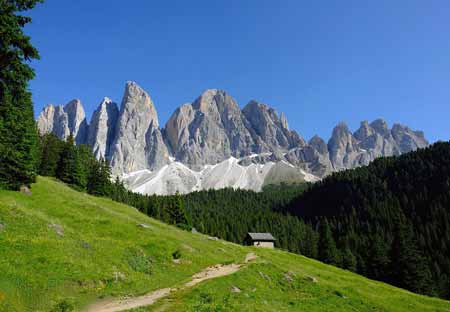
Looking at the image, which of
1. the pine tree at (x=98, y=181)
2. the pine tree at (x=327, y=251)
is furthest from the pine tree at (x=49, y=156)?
the pine tree at (x=327, y=251)

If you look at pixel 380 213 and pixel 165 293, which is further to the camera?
pixel 380 213

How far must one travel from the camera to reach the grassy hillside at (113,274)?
725 inches

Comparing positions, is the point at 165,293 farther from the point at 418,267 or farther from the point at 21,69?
the point at 418,267

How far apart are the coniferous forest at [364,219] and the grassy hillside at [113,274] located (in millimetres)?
39624

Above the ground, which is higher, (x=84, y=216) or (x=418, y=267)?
(x=84, y=216)

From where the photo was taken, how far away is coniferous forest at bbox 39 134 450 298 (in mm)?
75562

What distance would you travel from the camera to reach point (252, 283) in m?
27.2

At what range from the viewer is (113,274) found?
24641 mm

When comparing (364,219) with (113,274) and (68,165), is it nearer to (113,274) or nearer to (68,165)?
(68,165)

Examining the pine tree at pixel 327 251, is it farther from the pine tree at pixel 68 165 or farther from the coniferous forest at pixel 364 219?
the pine tree at pixel 68 165

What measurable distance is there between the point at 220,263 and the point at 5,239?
24.3 meters

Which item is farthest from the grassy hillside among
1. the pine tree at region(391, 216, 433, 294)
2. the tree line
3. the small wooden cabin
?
the small wooden cabin

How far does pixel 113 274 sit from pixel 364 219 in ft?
548

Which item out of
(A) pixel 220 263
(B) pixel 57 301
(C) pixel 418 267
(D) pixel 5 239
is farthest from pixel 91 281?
(C) pixel 418 267
